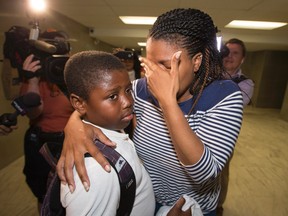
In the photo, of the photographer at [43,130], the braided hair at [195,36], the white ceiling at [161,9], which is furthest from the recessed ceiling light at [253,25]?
the braided hair at [195,36]

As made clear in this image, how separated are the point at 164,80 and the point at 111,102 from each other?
0.62 ft

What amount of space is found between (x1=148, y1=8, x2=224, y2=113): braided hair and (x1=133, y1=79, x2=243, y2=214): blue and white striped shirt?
5 cm

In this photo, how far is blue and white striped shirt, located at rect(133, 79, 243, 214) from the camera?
0.70 meters

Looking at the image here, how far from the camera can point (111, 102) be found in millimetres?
729

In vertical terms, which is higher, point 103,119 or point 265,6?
point 265,6

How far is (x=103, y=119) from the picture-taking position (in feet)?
2.47

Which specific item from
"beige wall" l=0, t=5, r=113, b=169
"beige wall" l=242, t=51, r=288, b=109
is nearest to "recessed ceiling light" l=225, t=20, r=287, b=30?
"beige wall" l=0, t=5, r=113, b=169

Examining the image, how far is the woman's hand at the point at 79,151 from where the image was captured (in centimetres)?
59

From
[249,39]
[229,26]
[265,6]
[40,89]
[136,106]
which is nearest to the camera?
[136,106]

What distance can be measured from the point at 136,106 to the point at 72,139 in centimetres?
33

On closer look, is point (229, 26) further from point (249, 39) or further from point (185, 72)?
point (185, 72)

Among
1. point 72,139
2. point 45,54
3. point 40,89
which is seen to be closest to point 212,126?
point 72,139

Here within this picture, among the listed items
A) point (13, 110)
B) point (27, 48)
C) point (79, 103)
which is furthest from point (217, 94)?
point (13, 110)

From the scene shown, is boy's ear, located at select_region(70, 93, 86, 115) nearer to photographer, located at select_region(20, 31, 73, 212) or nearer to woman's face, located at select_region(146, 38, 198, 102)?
woman's face, located at select_region(146, 38, 198, 102)
